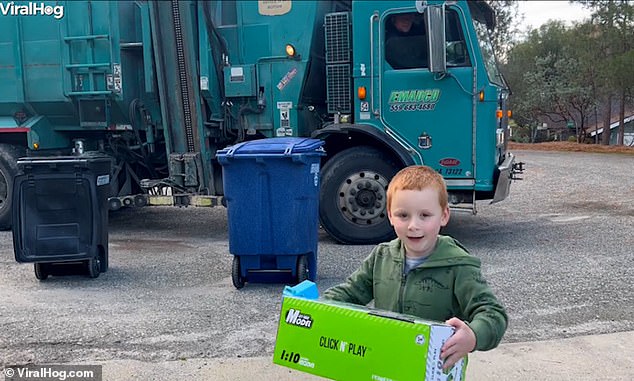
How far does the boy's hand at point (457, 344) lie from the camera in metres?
1.95

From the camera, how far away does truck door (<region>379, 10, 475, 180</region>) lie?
6.97m

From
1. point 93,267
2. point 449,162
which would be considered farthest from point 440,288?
point 449,162

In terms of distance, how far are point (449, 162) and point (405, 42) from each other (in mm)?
1466

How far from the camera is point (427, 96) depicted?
706cm

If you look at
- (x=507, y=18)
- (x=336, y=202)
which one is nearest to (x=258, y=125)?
(x=336, y=202)

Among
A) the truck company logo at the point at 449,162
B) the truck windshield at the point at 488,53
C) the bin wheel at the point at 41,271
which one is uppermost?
the truck windshield at the point at 488,53

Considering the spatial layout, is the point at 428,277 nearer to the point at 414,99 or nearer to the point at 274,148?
the point at 274,148

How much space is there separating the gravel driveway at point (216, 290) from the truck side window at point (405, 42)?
7.16 feet

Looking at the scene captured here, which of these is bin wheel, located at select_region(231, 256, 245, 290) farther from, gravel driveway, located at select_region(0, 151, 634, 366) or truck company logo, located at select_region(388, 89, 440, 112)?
truck company logo, located at select_region(388, 89, 440, 112)

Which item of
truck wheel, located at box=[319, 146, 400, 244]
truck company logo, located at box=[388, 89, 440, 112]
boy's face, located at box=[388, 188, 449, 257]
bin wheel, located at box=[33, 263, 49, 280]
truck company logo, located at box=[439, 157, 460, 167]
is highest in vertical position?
truck company logo, located at box=[388, 89, 440, 112]

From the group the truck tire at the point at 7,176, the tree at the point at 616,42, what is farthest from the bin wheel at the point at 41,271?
the tree at the point at 616,42

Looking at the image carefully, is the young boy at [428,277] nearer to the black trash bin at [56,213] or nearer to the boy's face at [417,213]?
the boy's face at [417,213]

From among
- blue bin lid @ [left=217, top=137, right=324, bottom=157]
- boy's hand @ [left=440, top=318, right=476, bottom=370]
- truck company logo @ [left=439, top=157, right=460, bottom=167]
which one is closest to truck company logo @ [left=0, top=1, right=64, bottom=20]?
blue bin lid @ [left=217, top=137, right=324, bottom=157]

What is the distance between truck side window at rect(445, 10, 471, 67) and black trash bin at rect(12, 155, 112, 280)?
398cm
